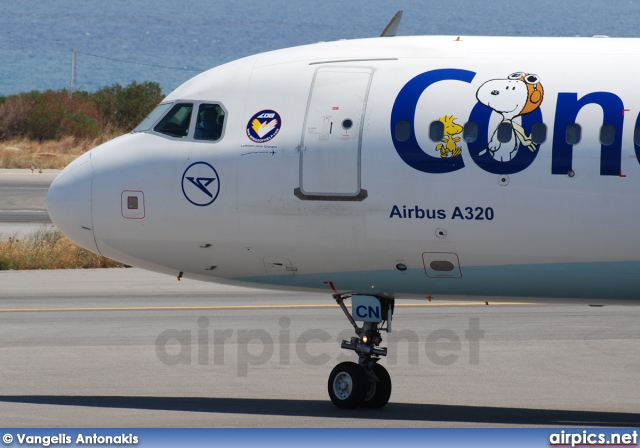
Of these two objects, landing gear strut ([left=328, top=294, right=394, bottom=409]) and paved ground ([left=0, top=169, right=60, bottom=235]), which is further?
paved ground ([left=0, top=169, right=60, bottom=235])

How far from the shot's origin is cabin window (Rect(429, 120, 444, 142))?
48.7 feet

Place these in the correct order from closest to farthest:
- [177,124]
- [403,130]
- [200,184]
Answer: [403,130] < [200,184] < [177,124]

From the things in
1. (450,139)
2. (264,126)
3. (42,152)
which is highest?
(42,152)

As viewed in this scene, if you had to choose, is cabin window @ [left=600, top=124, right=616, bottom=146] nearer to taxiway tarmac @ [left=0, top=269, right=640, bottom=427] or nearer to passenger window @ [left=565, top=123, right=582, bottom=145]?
passenger window @ [left=565, top=123, right=582, bottom=145]

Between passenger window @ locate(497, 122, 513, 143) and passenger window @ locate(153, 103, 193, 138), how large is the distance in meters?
4.38

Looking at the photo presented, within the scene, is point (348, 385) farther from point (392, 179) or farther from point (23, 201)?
point (23, 201)

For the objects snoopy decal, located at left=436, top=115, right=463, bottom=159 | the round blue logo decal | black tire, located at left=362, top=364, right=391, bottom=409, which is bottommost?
black tire, located at left=362, top=364, right=391, bottom=409

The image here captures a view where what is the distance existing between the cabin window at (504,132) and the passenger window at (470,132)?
286 mm

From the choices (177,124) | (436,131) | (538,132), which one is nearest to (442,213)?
(436,131)

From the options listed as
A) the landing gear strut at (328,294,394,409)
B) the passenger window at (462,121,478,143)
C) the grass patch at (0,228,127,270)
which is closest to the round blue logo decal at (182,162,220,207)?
the landing gear strut at (328,294,394,409)

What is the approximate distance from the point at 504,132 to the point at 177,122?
182 inches

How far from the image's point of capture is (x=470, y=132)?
48.4ft

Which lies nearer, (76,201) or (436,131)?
(436,131)

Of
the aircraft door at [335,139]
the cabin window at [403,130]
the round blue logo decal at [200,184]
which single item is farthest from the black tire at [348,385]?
the cabin window at [403,130]
